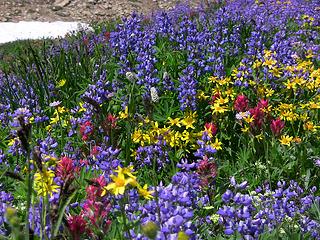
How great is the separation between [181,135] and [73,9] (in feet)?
42.1

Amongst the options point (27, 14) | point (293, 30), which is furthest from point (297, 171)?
point (27, 14)

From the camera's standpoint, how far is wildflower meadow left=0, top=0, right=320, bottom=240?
8.48 ft

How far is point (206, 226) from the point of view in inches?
113

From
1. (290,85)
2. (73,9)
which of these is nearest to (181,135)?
(290,85)

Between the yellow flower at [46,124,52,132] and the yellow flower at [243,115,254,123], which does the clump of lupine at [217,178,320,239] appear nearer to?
the yellow flower at [243,115,254,123]

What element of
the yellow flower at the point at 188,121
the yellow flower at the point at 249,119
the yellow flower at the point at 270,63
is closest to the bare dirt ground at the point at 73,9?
the yellow flower at the point at 270,63

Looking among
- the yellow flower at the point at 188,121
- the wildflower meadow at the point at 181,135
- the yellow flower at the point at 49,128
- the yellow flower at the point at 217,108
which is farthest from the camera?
the yellow flower at the point at 49,128

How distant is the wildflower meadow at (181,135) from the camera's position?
2.58m

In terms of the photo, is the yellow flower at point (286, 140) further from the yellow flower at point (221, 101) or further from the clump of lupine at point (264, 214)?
the clump of lupine at point (264, 214)

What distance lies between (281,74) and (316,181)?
4.82 ft

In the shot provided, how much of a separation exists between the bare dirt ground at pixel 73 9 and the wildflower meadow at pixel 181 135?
385 inches

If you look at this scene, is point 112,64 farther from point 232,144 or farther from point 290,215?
point 290,215

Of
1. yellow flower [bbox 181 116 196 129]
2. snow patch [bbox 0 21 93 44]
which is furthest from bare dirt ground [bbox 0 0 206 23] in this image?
yellow flower [bbox 181 116 196 129]

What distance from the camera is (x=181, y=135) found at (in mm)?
4309
